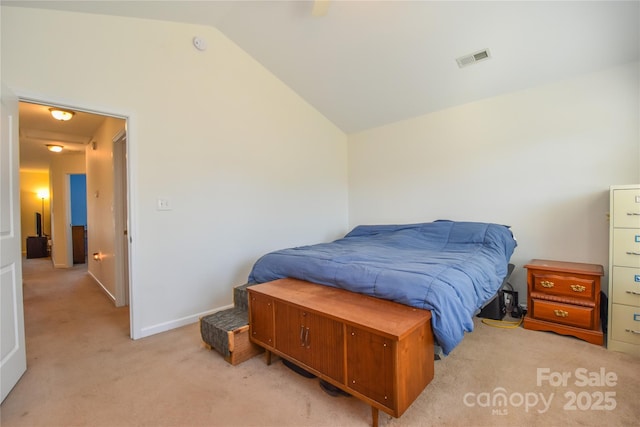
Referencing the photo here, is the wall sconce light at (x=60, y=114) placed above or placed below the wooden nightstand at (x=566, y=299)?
above

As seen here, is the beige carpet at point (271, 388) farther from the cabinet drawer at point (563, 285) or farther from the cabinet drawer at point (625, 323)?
the cabinet drawer at point (563, 285)

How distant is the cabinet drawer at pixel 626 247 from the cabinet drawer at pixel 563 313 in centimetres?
45

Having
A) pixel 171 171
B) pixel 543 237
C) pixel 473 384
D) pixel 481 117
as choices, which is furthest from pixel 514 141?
pixel 171 171

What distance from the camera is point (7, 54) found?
1.98 meters

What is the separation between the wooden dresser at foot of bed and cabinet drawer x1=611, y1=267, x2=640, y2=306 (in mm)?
1665

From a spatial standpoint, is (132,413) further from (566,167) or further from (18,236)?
(566,167)

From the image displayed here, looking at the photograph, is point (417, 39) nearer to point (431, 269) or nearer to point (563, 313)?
point (431, 269)

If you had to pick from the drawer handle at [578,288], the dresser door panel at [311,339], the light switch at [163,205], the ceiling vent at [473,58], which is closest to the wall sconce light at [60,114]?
the light switch at [163,205]

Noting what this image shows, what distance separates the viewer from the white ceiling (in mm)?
2293

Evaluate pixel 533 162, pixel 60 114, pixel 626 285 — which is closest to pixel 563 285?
pixel 626 285

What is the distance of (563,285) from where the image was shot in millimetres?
2447

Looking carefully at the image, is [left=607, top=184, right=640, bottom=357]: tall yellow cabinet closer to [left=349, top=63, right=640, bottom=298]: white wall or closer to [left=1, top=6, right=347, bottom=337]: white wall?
[left=349, top=63, right=640, bottom=298]: white wall

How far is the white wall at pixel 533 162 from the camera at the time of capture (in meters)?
2.63

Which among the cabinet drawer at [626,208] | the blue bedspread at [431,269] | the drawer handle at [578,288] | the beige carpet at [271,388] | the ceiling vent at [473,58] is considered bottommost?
the beige carpet at [271,388]
